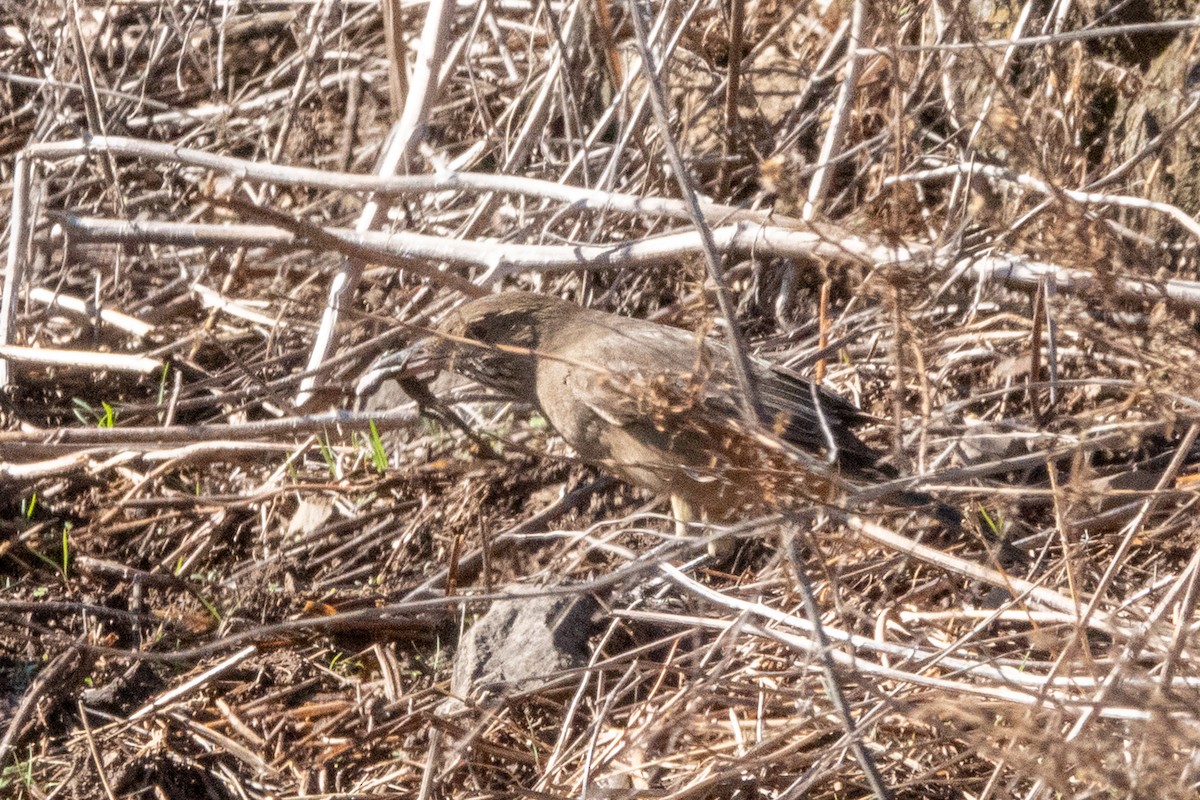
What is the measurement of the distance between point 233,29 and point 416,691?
4498 mm

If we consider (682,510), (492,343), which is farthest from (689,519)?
(492,343)

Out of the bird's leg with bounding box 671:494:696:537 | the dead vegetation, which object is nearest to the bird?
the bird's leg with bounding box 671:494:696:537

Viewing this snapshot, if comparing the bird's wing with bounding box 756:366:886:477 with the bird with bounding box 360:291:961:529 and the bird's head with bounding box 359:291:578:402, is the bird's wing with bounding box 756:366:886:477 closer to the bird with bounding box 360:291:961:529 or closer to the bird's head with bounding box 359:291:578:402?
the bird with bounding box 360:291:961:529

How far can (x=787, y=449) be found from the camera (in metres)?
3.33

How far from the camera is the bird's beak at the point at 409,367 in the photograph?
4.96m

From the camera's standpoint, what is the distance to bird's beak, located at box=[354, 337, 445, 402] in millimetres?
4961

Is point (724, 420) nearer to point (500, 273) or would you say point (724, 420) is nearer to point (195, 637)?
point (500, 273)

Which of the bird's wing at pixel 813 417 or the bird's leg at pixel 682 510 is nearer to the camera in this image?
the bird's wing at pixel 813 417

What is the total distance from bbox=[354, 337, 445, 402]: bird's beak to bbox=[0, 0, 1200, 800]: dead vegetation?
4.2 inches

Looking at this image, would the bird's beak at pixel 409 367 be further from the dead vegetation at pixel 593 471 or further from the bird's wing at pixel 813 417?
the bird's wing at pixel 813 417

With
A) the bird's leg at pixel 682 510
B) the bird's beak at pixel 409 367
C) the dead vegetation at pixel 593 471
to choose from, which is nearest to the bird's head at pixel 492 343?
the bird's beak at pixel 409 367

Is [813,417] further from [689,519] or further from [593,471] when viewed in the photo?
[593,471]

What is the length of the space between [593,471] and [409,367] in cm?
92

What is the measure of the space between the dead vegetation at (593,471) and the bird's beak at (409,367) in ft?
0.35
